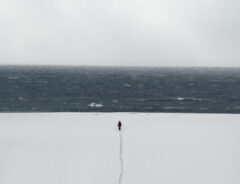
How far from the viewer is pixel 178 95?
321ft
